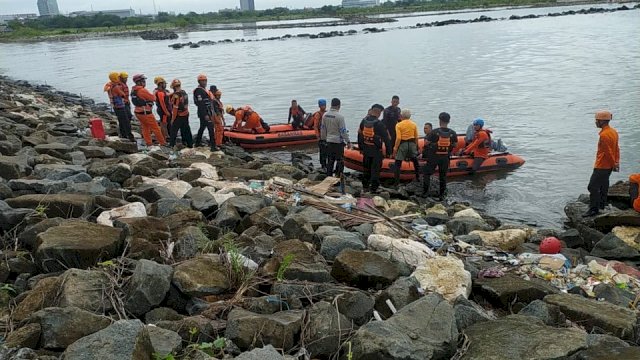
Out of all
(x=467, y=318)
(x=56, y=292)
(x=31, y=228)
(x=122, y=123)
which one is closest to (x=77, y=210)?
(x=31, y=228)

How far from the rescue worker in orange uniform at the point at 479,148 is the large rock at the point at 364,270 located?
829 centimetres

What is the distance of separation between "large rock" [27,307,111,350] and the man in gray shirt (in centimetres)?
807

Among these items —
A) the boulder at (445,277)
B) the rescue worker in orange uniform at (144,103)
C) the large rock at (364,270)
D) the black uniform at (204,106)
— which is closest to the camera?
the large rock at (364,270)

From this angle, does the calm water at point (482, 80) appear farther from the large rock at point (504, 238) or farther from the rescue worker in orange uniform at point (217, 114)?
the rescue worker in orange uniform at point (217, 114)

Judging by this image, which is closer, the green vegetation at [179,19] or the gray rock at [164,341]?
the gray rock at [164,341]

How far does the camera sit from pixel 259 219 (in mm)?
6316

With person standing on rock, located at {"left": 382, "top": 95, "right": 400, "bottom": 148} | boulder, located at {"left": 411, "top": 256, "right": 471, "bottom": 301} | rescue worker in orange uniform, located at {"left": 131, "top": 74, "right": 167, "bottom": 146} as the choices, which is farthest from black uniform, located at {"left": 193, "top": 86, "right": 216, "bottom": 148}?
boulder, located at {"left": 411, "top": 256, "right": 471, "bottom": 301}

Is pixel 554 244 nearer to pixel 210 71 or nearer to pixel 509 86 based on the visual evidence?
pixel 509 86

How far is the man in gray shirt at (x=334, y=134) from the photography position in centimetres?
1110

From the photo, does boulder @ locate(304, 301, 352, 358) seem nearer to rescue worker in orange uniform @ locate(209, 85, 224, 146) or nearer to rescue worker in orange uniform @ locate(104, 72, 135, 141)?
rescue worker in orange uniform @ locate(209, 85, 224, 146)

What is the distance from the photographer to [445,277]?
489cm

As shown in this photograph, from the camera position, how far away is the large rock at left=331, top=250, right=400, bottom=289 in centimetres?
464

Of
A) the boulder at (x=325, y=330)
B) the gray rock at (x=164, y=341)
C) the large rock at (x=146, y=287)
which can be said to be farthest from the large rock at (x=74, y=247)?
the boulder at (x=325, y=330)

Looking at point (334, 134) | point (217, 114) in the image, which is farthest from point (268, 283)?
point (217, 114)
